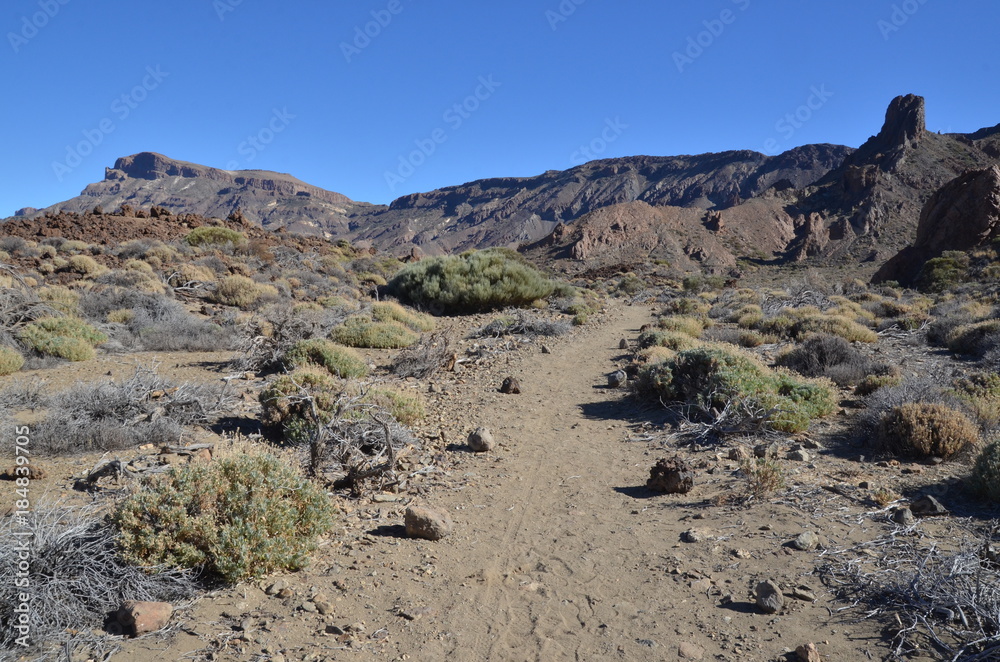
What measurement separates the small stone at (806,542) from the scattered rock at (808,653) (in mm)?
1075

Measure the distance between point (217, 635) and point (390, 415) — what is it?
3.19 metres

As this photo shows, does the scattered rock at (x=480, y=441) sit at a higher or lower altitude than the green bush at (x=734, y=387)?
lower

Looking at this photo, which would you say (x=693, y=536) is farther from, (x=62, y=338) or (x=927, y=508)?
(x=62, y=338)

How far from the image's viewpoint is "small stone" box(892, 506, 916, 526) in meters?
3.85

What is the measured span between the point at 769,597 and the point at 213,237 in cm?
2631

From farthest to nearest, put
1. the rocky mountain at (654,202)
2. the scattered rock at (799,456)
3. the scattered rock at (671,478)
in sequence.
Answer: the rocky mountain at (654,202), the scattered rock at (799,456), the scattered rock at (671,478)

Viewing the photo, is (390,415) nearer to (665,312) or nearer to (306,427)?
(306,427)

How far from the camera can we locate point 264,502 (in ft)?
11.1

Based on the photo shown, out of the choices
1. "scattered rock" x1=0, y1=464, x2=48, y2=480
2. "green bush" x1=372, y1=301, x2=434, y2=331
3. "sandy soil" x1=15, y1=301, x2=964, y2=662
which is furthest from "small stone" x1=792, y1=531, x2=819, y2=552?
"green bush" x1=372, y1=301, x2=434, y2=331

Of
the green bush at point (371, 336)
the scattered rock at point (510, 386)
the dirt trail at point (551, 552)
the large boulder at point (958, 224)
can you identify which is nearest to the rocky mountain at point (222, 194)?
the large boulder at point (958, 224)

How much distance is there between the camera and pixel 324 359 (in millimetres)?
8227

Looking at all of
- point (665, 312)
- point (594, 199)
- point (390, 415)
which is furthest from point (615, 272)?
point (594, 199)

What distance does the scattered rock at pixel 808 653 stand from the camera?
2.65 metres

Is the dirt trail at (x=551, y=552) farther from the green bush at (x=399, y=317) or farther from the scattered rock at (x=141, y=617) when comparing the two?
the green bush at (x=399, y=317)
